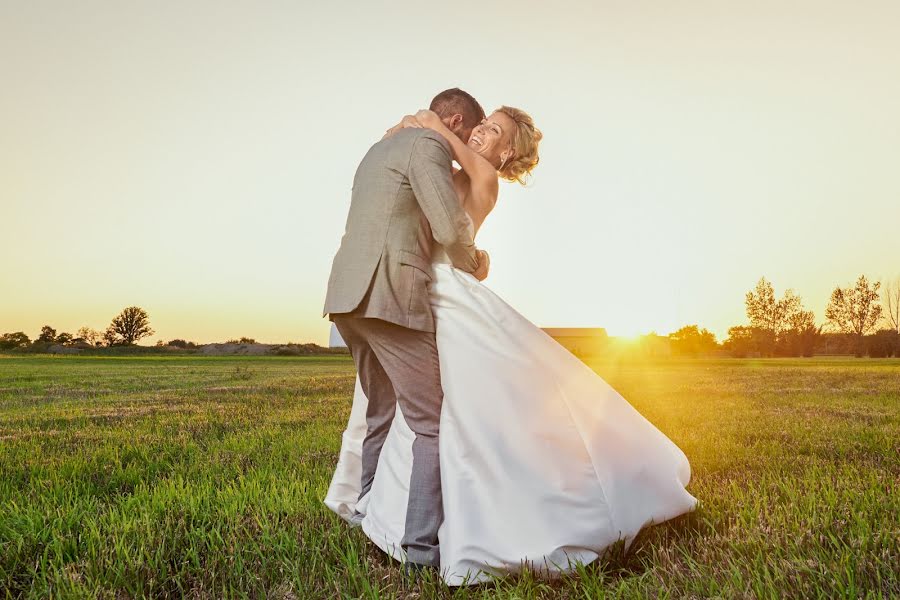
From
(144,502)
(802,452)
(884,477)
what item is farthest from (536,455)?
(802,452)

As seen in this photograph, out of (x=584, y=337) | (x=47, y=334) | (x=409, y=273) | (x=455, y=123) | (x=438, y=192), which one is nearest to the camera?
(x=438, y=192)

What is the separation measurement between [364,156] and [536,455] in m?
1.69

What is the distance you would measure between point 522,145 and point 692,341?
224 feet

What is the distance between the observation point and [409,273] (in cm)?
291

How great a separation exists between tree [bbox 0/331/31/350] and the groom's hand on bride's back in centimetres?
6576

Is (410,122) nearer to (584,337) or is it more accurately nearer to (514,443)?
(514,443)

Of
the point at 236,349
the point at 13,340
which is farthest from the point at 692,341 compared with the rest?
the point at 13,340

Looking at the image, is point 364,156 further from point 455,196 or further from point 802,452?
point 802,452

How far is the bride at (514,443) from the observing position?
9.23ft

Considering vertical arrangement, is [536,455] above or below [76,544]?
above

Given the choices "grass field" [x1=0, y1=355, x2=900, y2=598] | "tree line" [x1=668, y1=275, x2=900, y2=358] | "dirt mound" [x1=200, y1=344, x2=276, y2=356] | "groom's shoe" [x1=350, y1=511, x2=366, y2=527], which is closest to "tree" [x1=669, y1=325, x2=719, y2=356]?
"tree line" [x1=668, y1=275, x2=900, y2=358]

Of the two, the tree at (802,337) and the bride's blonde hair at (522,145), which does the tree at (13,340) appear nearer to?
the bride's blonde hair at (522,145)

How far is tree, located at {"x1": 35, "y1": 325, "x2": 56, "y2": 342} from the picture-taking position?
198 ft

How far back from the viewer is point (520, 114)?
10.6 feet
